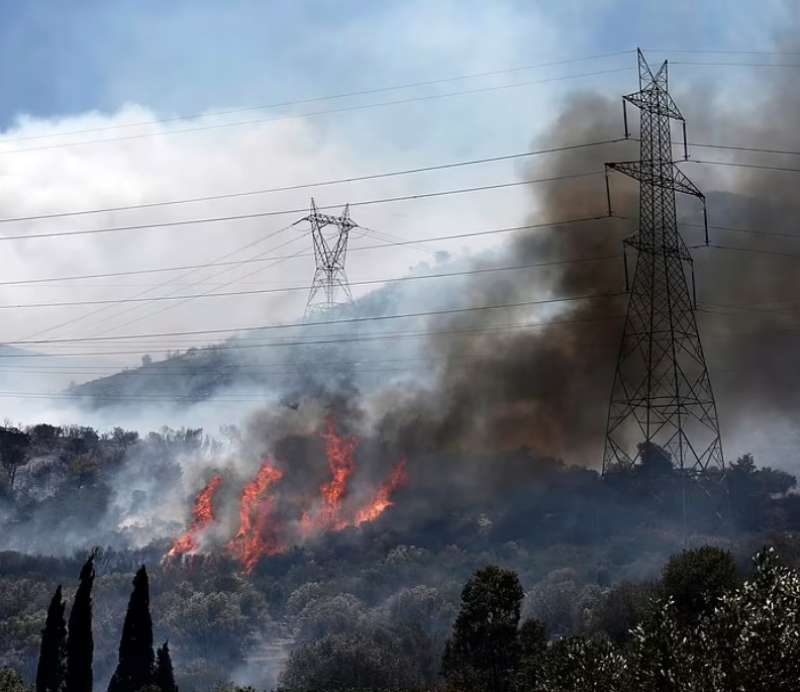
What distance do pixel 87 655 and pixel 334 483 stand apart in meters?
65.1

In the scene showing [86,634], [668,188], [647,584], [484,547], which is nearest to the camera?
[86,634]

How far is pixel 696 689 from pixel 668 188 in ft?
162

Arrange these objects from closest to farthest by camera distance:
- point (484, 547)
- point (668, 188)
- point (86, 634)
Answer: point (86, 634) → point (668, 188) → point (484, 547)

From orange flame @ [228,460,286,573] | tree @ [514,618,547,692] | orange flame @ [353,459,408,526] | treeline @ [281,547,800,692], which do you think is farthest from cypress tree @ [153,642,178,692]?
orange flame @ [353,459,408,526]

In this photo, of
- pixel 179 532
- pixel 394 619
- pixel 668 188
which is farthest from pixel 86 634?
pixel 179 532

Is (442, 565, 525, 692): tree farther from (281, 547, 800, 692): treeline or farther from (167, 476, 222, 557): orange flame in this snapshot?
(167, 476, 222, 557): orange flame

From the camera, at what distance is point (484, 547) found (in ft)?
354

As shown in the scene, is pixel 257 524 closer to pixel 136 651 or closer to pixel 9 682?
pixel 136 651

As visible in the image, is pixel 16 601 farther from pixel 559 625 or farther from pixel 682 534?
pixel 682 534

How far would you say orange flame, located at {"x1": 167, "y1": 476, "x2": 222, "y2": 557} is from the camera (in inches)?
4720

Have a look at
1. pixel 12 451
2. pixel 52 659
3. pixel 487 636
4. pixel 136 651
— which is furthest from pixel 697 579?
pixel 12 451

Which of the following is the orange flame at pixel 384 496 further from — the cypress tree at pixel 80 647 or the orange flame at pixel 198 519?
the cypress tree at pixel 80 647

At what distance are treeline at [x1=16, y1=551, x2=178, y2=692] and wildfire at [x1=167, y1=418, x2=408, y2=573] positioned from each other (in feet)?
172

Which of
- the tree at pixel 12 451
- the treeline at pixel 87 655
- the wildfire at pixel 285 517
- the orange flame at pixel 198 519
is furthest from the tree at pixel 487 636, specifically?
the tree at pixel 12 451
